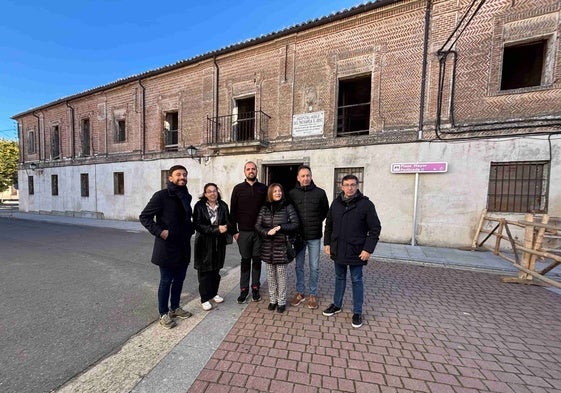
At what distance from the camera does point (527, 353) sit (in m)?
2.56

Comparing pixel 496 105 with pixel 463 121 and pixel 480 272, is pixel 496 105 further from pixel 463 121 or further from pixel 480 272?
pixel 480 272

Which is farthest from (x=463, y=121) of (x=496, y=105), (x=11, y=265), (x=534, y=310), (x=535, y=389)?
(x=11, y=265)

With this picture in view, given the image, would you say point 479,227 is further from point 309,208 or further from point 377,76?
point 309,208

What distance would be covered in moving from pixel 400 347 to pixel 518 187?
280 inches

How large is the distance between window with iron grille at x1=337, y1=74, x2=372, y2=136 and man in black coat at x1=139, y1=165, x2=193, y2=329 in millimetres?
7244

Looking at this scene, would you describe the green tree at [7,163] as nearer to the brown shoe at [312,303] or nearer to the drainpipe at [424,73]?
the brown shoe at [312,303]

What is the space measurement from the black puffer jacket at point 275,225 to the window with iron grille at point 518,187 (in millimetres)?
7025

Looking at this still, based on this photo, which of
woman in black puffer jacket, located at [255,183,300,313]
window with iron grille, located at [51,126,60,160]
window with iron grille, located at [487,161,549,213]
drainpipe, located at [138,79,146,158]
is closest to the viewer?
woman in black puffer jacket, located at [255,183,300,313]

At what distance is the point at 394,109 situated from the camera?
7.95m

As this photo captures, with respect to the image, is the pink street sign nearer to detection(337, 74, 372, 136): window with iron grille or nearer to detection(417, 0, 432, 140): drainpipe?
detection(417, 0, 432, 140): drainpipe

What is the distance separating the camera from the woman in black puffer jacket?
325 cm

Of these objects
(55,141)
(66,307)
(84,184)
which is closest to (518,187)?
(66,307)

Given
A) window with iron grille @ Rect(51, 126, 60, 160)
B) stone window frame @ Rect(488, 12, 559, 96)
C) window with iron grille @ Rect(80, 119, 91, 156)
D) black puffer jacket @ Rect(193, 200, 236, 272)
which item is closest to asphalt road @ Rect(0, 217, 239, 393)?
black puffer jacket @ Rect(193, 200, 236, 272)

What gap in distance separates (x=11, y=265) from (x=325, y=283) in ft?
22.3
